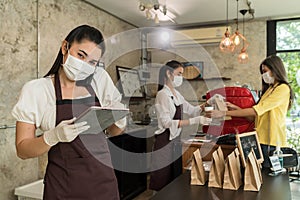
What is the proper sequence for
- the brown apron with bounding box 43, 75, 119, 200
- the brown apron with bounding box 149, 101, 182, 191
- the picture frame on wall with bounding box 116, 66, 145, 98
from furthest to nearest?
the picture frame on wall with bounding box 116, 66, 145, 98, the brown apron with bounding box 149, 101, 182, 191, the brown apron with bounding box 43, 75, 119, 200

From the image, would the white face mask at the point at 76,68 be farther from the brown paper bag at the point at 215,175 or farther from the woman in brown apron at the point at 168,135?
the woman in brown apron at the point at 168,135

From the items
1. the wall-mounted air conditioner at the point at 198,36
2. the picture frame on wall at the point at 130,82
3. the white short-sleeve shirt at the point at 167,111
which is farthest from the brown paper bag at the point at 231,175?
the wall-mounted air conditioner at the point at 198,36

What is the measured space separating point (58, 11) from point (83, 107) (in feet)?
7.95

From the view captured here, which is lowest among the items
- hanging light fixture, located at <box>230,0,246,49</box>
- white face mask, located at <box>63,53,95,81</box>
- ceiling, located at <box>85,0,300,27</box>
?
white face mask, located at <box>63,53,95,81</box>

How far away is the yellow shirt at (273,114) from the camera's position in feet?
7.59

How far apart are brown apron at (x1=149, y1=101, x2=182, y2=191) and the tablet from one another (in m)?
1.76

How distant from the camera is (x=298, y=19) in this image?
183 inches

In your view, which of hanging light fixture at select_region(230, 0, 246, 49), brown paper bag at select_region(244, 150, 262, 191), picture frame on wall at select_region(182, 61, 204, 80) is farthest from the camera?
picture frame on wall at select_region(182, 61, 204, 80)

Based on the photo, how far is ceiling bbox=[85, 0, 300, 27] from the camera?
4.00 metres

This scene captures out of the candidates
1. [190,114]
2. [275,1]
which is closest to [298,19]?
[275,1]

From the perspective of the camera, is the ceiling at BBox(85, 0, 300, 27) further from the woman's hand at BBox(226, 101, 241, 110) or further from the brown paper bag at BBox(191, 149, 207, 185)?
the brown paper bag at BBox(191, 149, 207, 185)

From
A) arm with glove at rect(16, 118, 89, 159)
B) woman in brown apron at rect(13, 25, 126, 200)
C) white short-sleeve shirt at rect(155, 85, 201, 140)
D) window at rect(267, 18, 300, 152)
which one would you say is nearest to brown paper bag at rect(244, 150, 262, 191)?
woman in brown apron at rect(13, 25, 126, 200)

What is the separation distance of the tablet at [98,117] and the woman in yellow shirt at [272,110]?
1424 millimetres

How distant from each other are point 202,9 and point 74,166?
11.9 ft
